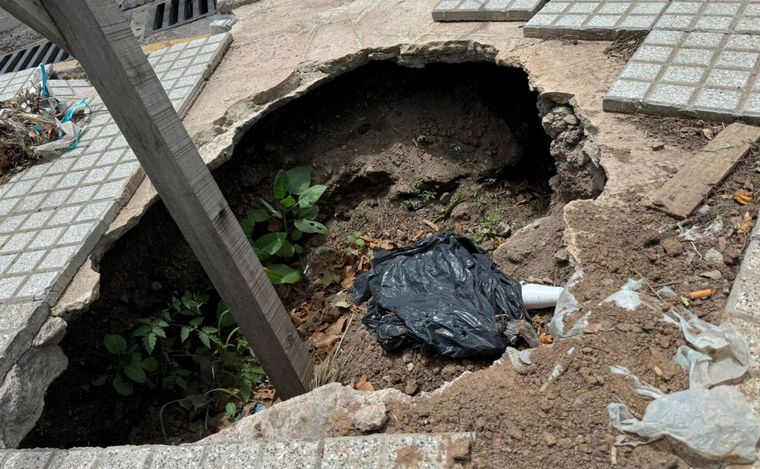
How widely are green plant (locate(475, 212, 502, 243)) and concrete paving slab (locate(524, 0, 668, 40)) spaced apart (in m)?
1.24

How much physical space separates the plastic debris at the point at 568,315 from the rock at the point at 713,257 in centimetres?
49

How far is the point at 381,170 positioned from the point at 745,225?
2.47 meters

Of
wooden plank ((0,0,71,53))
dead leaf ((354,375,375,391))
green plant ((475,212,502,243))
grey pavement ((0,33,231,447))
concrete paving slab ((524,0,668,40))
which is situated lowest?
green plant ((475,212,502,243))

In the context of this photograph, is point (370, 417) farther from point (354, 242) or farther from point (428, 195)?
point (428, 195)

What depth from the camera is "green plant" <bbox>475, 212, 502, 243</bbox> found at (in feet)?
13.3

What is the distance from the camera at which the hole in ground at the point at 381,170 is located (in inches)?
152

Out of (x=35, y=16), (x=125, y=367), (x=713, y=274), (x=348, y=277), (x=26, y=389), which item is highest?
(x=35, y=16)

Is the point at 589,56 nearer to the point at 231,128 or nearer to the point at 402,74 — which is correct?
the point at 402,74

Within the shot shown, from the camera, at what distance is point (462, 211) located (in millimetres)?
4277

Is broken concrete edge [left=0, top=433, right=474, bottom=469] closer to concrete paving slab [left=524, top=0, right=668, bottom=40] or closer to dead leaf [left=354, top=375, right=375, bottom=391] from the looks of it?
dead leaf [left=354, top=375, right=375, bottom=391]

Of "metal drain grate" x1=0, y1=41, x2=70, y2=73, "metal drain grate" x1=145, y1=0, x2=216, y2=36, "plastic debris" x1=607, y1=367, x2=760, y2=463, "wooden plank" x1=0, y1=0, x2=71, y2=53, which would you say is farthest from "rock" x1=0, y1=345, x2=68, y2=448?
"metal drain grate" x1=0, y1=41, x2=70, y2=73

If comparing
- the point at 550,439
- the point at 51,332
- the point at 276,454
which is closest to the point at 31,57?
the point at 51,332

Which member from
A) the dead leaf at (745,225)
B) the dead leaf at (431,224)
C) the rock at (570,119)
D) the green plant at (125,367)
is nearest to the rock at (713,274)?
the dead leaf at (745,225)

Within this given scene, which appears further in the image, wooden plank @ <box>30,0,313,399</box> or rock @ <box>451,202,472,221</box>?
rock @ <box>451,202,472,221</box>
